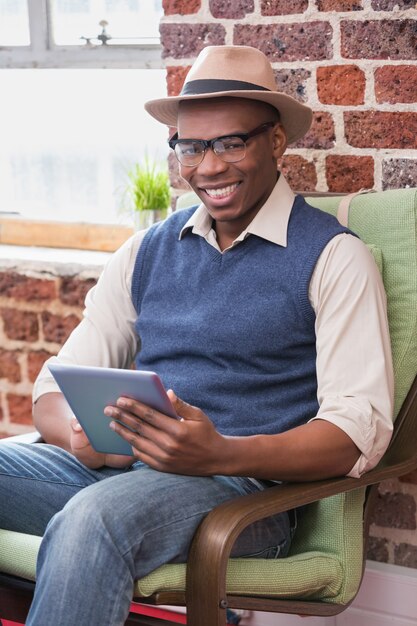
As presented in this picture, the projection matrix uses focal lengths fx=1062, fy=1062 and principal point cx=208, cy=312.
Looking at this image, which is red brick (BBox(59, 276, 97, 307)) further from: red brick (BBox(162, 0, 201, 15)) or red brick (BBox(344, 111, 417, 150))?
red brick (BBox(344, 111, 417, 150))

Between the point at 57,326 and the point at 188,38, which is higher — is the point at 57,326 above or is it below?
below

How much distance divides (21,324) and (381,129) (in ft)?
4.47

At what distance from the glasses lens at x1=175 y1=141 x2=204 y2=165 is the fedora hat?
0.09 metres

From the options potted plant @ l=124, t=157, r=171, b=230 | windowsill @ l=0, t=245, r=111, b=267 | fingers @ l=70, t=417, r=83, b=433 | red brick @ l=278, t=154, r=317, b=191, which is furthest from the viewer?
windowsill @ l=0, t=245, r=111, b=267

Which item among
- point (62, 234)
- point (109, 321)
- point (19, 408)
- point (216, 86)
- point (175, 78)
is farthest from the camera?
point (62, 234)

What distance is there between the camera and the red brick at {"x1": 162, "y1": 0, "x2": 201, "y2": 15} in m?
2.74

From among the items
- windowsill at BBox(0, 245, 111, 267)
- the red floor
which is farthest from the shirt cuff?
windowsill at BBox(0, 245, 111, 267)

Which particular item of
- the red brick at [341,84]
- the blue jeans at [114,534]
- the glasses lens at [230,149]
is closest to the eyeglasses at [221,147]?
the glasses lens at [230,149]

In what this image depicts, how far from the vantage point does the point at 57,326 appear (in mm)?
3305

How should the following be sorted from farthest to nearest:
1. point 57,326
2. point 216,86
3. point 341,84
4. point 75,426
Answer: point 57,326 < point 341,84 < point 216,86 < point 75,426

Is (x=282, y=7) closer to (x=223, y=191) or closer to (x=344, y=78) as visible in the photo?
(x=344, y=78)

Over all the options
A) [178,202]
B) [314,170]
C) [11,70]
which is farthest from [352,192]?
[11,70]

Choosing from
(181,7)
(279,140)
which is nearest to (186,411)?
(279,140)

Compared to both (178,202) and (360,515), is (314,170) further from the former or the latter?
(360,515)
